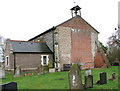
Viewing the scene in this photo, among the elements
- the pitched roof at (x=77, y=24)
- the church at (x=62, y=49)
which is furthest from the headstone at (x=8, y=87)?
the pitched roof at (x=77, y=24)

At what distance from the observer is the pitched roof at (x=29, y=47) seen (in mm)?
21669

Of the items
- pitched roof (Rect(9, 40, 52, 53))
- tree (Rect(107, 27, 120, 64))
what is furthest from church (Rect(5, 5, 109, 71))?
tree (Rect(107, 27, 120, 64))

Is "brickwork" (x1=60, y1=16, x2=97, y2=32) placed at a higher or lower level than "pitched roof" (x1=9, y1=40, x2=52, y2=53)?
higher

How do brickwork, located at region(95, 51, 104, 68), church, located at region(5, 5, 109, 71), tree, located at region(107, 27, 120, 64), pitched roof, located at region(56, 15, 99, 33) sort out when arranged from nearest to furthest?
1. church, located at region(5, 5, 109, 71)
2. pitched roof, located at region(56, 15, 99, 33)
3. brickwork, located at region(95, 51, 104, 68)
4. tree, located at region(107, 27, 120, 64)

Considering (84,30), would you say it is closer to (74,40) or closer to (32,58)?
(74,40)

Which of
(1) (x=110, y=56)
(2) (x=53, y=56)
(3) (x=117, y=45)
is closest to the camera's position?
(2) (x=53, y=56)

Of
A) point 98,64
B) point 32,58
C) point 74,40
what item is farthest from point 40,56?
point 98,64

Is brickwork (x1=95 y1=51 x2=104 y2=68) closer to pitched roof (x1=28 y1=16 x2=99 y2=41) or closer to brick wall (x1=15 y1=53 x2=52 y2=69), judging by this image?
pitched roof (x1=28 y1=16 x2=99 y2=41)

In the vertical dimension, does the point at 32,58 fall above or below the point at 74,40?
below

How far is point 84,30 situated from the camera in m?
25.6

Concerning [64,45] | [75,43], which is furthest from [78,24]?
[64,45]

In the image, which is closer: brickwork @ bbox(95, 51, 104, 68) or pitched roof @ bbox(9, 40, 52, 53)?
pitched roof @ bbox(9, 40, 52, 53)

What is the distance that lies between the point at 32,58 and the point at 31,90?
13.2 m

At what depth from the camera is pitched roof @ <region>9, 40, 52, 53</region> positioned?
2167 cm
